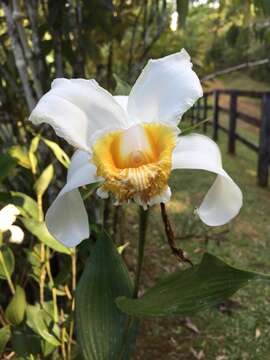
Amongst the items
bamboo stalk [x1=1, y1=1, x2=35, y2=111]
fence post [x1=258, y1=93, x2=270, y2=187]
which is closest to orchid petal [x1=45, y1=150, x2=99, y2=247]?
bamboo stalk [x1=1, y1=1, x2=35, y2=111]

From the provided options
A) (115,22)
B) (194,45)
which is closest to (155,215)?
(194,45)

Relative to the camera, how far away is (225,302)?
90.2 inches

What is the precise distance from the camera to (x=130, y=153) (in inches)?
30.6

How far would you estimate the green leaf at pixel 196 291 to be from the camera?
0.80 meters

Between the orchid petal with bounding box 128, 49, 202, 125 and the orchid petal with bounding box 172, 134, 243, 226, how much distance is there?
65mm

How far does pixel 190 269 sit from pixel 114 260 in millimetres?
261

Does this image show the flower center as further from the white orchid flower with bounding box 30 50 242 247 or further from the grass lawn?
the grass lawn

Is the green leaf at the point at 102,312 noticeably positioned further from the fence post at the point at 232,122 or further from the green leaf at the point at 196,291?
the fence post at the point at 232,122

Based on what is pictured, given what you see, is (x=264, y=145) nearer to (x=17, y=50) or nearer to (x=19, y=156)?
(x=17, y=50)

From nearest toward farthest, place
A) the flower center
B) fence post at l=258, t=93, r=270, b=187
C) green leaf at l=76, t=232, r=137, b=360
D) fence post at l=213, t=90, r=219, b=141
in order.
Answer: the flower center < green leaf at l=76, t=232, r=137, b=360 < fence post at l=258, t=93, r=270, b=187 < fence post at l=213, t=90, r=219, b=141

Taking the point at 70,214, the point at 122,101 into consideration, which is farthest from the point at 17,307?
the point at 122,101

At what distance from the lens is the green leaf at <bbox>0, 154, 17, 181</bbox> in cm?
126

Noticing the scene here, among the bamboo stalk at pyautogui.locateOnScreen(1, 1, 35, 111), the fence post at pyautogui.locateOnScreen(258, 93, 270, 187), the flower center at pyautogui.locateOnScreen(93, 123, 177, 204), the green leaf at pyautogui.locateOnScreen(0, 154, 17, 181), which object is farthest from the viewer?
the fence post at pyautogui.locateOnScreen(258, 93, 270, 187)

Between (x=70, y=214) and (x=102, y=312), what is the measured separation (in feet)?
1.01
